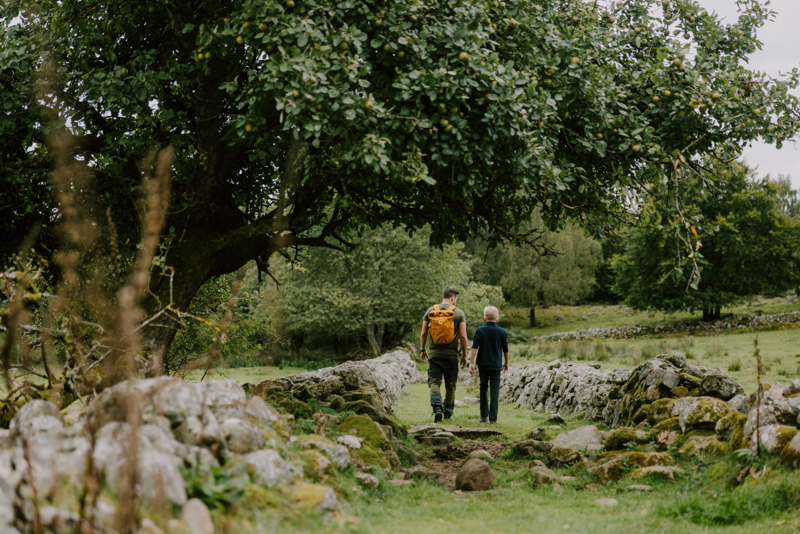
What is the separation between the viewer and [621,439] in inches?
290

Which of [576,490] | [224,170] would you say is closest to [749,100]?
[576,490]

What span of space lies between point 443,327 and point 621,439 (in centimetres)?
326

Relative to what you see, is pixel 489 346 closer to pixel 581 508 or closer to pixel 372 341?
pixel 581 508

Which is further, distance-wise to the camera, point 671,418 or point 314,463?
point 671,418

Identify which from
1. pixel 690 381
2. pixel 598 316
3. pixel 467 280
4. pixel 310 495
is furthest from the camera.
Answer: pixel 598 316

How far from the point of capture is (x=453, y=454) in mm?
7949

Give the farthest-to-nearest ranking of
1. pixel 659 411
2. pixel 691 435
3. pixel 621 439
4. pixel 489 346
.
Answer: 1. pixel 489 346
2. pixel 659 411
3. pixel 621 439
4. pixel 691 435

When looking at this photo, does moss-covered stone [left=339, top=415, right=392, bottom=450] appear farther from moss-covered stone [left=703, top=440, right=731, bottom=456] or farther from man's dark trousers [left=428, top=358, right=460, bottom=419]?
moss-covered stone [left=703, top=440, right=731, bottom=456]

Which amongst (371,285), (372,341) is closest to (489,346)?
(371,285)

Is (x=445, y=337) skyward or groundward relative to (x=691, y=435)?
skyward

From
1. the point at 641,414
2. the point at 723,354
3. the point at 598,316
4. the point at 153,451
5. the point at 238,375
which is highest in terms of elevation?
the point at 153,451

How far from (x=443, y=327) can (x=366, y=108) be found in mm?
4690

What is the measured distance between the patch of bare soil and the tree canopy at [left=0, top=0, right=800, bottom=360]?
3.10m

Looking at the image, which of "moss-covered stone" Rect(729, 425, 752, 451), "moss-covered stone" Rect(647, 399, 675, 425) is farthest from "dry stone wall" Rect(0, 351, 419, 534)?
"moss-covered stone" Rect(647, 399, 675, 425)
